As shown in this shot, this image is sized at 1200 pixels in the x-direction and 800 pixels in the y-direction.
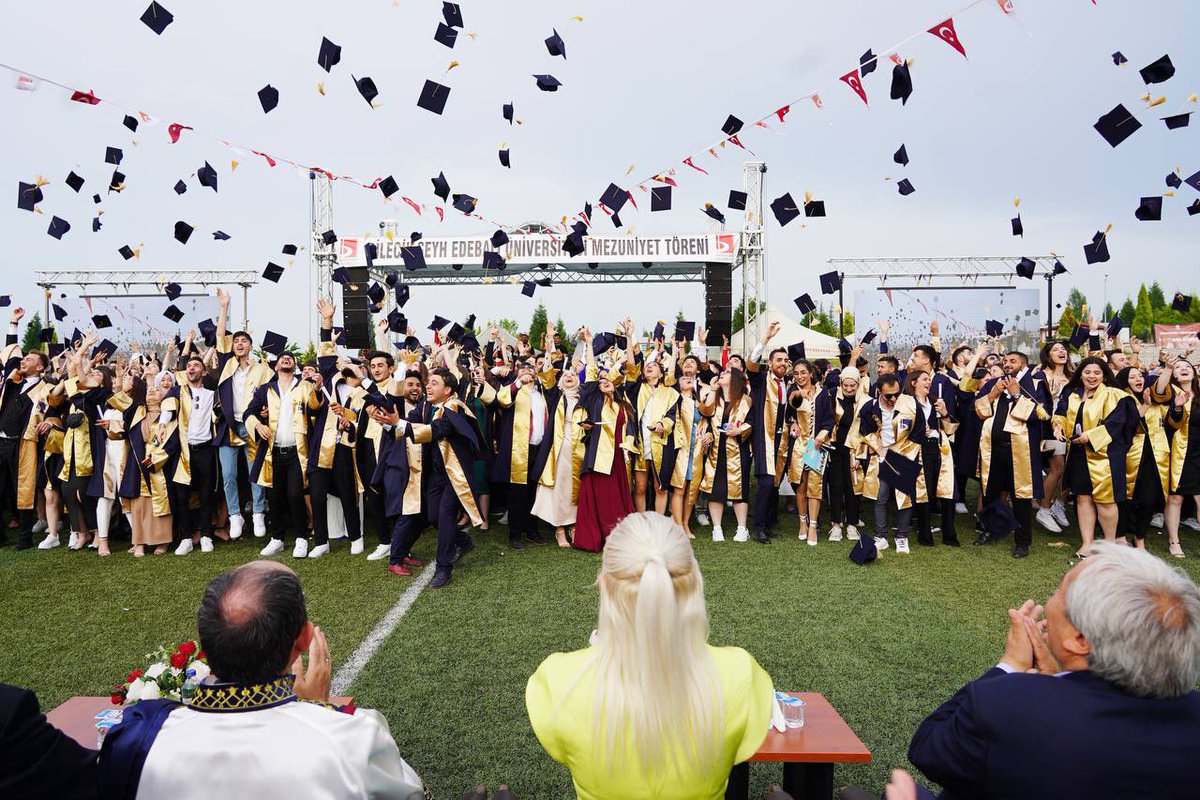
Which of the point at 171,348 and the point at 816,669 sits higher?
the point at 171,348

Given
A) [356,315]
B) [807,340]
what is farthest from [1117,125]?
[807,340]

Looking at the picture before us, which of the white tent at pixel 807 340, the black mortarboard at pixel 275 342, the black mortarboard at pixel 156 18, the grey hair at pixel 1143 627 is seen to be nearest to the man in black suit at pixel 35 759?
the grey hair at pixel 1143 627

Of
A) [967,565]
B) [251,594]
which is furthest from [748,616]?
[251,594]

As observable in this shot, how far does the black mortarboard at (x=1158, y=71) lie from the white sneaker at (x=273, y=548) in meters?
8.01

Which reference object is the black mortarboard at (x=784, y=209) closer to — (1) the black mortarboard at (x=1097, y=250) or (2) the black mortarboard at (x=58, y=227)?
(1) the black mortarboard at (x=1097, y=250)

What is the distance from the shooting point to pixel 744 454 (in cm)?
750

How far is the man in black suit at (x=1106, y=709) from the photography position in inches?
57.2

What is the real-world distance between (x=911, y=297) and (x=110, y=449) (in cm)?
2282

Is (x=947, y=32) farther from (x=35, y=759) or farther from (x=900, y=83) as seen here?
(x=35, y=759)

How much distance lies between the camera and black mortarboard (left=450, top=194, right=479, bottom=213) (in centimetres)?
839

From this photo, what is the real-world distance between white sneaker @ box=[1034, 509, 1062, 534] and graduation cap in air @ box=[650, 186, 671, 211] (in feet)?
16.8

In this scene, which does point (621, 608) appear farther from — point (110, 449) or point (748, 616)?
point (110, 449)

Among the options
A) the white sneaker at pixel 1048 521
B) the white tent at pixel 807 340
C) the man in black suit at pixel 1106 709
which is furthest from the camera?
the white tent at pixel 807 340

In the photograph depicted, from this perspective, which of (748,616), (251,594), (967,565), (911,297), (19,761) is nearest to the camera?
(19,761)
